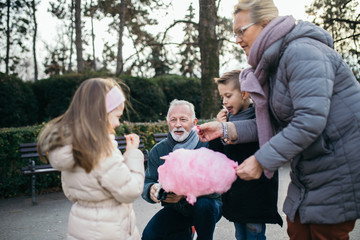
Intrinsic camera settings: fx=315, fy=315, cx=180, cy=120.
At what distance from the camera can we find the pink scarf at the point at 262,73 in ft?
6.04

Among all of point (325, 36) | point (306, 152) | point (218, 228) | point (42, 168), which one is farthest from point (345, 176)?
point (42, 168)

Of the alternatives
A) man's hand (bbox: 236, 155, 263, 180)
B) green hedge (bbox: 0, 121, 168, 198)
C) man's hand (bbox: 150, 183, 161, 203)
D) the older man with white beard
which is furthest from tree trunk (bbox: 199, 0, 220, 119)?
man's hand (bbox: 236, 155, 263, 180)

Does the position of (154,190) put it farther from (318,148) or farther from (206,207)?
(318,148)

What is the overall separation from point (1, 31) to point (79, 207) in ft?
67.2

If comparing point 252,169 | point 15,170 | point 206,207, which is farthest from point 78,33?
point 252,169

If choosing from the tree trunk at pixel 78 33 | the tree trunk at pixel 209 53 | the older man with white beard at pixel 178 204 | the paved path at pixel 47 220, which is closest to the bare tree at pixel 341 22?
the tree trunk at pixel 209 53

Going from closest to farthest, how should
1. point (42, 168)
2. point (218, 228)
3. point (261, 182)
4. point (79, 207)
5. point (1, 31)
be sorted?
point (79, 207) → point (261, 182) → point (218, 228) → point (42, 168) → point (1, 31)

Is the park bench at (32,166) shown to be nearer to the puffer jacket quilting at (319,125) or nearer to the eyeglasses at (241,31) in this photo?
the eyeglasses at (241,31)

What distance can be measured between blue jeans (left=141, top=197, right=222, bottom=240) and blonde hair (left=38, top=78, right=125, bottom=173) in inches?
46.8

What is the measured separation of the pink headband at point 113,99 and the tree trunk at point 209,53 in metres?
7.16

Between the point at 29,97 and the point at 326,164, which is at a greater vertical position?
the point at 29,97

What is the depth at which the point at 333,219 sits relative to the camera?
5.72 feet

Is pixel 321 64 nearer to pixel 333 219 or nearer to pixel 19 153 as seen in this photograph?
pixel 333 219

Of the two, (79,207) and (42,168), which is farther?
(42,168)
